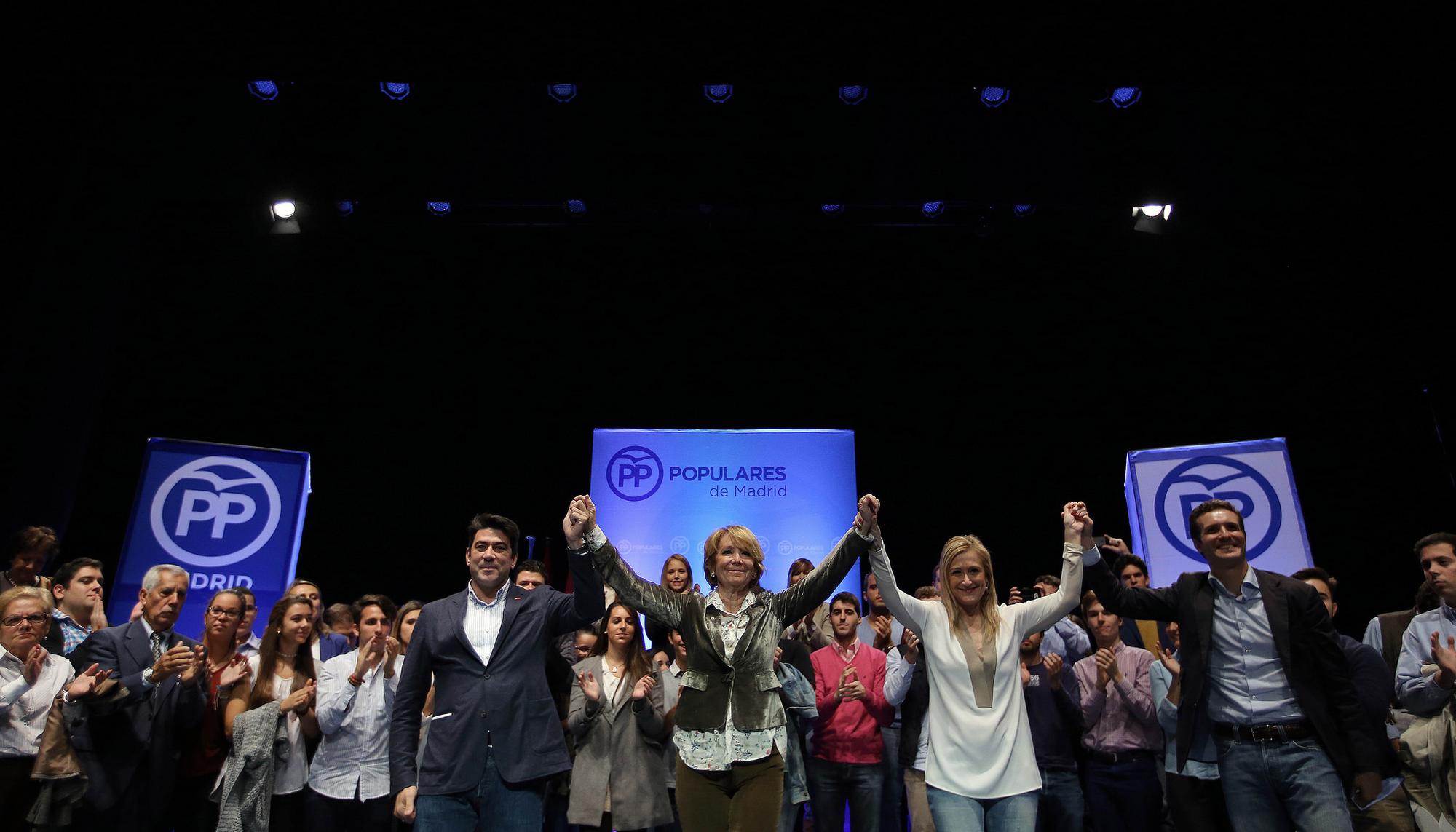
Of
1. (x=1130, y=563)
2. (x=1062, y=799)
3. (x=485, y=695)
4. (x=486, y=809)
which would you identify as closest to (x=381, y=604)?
(x=485, y=695)

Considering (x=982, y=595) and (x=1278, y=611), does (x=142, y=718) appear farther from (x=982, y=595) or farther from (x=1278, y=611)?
(x=1278, y=611)

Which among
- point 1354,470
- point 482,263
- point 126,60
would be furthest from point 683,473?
point 1354,470

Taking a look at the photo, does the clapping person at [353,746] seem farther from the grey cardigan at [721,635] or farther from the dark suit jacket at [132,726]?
the grey cardigan at [721,635]

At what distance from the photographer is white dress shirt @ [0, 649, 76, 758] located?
4.03 m

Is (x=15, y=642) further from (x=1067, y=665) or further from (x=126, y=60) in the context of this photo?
(x=1067, y=665)

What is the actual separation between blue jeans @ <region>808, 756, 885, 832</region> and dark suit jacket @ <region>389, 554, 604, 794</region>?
2001mm

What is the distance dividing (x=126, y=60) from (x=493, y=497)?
18.6ft

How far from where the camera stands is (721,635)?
326 centimetres

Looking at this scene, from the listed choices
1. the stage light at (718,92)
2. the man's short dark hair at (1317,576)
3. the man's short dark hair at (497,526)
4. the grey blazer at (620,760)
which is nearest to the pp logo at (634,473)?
the stage light at (718,92)

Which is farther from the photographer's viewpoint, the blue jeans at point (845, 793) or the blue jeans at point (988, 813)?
the blue jeans at point (845, 793)

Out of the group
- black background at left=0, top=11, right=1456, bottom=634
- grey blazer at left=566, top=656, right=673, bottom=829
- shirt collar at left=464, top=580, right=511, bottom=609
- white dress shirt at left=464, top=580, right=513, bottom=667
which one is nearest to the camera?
white dress shirt at left=464, top=580, right=513, bottom=667

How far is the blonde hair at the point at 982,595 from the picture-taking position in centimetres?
351

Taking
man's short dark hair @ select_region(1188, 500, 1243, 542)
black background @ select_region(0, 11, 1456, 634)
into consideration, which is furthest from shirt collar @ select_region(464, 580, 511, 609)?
black background @ select_region(0, 11, 1456, 634)

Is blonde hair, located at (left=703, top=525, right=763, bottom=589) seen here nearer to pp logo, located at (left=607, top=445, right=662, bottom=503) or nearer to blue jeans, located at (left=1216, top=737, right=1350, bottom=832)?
blue jeans, located at (left=1216, top=737, right=1350, bottom=832)
